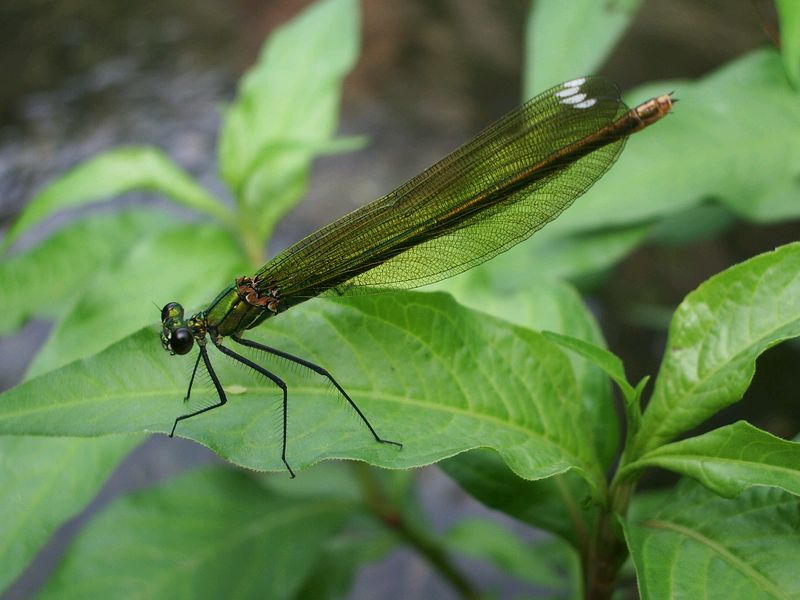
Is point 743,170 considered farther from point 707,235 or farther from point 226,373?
point 226,373

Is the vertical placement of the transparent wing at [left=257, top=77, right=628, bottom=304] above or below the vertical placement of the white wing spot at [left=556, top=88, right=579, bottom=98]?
below

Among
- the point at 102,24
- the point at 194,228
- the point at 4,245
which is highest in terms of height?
the point at 102,24

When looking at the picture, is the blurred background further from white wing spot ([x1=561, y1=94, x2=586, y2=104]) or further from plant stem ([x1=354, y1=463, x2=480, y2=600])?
white wing spot ([x1=561, y1=94, x2=586, y2=104])

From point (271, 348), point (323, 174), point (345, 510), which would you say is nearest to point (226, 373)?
point (271, 348)

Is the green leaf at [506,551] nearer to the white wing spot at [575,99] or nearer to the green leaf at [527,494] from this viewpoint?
the green leaf at [527,494]

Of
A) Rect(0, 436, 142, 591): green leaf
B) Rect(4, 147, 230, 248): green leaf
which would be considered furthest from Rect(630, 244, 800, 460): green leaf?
Rect(4, 147, 230, 248): green leaf

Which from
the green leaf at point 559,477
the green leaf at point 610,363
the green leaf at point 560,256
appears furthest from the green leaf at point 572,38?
the green leaf at point 610,363

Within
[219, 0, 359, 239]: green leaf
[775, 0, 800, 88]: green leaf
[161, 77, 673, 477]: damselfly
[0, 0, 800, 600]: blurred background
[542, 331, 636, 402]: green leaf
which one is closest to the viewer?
[542, 331, 636, 402]: green leaf
